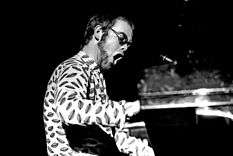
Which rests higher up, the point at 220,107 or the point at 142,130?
the point at 220,107

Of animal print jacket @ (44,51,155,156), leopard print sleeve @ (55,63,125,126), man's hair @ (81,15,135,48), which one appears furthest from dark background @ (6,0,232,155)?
leopard print sleeve @ (55,63,125,126)

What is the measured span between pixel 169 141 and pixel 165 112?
744 mm

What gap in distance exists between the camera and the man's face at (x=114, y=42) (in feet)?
6.47

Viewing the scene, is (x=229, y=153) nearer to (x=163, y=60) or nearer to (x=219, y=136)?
(x=219, y=136)

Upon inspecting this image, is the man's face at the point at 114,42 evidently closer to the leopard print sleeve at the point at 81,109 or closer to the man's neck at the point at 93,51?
the man's neck at the point at 93,51

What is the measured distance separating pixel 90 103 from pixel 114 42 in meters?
0.63

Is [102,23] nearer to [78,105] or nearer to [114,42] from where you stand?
[114,42]

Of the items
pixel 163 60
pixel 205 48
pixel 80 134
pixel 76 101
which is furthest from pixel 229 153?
pixel 205 48

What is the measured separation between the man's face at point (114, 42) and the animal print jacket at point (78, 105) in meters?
0.12

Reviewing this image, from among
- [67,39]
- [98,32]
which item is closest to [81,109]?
[98,32]

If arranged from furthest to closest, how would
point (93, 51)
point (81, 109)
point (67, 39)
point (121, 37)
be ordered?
point (67, 39), point (93, 51), point (121, 37), point (81, 109)

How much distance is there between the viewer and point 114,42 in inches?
77.9

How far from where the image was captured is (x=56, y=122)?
1934 millimetres

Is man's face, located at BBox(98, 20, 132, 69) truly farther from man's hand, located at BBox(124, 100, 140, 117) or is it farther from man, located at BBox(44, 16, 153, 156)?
man's hand, located at BBox(124, 100, 140, 117)
